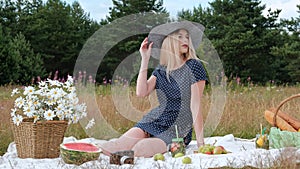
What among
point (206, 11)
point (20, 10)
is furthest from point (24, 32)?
point (206, 11)

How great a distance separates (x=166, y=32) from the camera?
170 inches

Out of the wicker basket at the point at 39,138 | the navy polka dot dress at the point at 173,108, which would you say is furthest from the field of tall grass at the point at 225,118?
the navy polka dot dress at the point at 173,108

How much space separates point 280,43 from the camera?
1820 cm

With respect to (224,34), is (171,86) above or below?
below

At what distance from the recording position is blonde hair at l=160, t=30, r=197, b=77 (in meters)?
4.26

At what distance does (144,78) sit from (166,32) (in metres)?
0.47

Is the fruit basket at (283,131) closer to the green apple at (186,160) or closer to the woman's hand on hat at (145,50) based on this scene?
the green apple at (186,160)

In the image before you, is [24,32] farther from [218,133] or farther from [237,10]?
[218,133]

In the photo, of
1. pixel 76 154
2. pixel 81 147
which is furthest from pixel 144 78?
pixel 76 154

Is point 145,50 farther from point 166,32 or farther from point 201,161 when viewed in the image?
point 201,161

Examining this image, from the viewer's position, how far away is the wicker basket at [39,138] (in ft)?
13.2

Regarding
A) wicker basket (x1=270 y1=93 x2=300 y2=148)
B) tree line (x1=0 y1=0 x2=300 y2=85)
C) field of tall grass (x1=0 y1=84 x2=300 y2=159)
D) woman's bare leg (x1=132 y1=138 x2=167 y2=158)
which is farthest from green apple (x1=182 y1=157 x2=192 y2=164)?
tree line (x1=0 y1=0 x2=300 y2=85)

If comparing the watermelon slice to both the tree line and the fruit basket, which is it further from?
the tree line

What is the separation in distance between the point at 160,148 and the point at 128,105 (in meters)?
1.60
